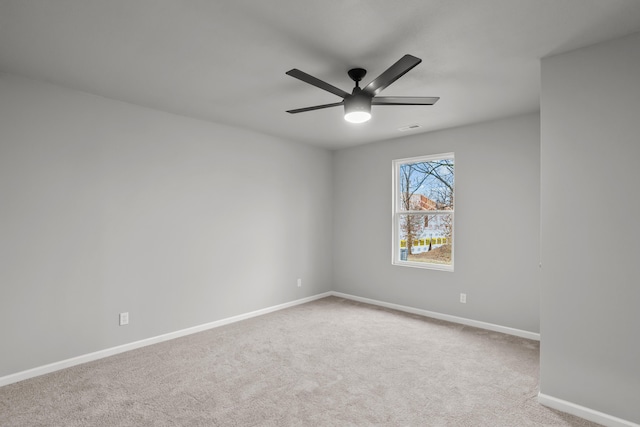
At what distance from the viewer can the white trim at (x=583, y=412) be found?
2.18m

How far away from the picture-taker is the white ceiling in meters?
1.91

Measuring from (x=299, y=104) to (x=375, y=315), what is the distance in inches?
115

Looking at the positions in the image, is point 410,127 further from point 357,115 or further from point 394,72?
point 394,72

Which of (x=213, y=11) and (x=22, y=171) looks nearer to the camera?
(x=213, y=11)

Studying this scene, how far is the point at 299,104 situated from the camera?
3.50m

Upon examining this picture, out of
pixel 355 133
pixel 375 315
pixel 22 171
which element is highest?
pixel 355 133

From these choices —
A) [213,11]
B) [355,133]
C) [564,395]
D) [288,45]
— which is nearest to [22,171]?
[213,11]

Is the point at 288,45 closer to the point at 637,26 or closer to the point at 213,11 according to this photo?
the point at 213,11

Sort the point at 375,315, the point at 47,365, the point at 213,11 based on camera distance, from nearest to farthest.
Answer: the point at 213,11 → the point at 47,365 → the point at 375,315

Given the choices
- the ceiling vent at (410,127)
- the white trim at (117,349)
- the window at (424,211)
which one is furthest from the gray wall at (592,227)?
the white trim at (117,349)

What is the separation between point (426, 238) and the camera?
484 centimetres

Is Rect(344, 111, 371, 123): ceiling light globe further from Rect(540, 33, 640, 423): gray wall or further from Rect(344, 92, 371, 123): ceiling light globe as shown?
Rect(540, 33, 640, 423): gray wall

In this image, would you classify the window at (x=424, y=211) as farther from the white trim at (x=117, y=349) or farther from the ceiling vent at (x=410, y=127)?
the white trim at (x=117, y=349)

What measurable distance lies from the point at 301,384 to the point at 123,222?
235 cm
